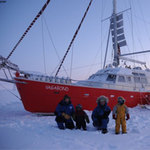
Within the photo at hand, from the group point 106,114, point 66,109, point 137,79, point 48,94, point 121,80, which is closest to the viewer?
point 106,114

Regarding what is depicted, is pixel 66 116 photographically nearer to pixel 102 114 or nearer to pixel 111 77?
pixel 102 114

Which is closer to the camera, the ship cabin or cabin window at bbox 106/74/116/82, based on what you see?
the ship cabin

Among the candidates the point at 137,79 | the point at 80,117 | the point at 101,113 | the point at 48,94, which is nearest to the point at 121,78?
the point at 137,79

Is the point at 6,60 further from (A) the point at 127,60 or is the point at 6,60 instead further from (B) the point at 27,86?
(A) the point at 127,60

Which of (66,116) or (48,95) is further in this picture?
(48,95)

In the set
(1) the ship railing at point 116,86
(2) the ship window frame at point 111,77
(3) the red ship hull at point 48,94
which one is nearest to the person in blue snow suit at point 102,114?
(3) the red ship hull at point 48,94

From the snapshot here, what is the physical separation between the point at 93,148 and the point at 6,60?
8.03 metres

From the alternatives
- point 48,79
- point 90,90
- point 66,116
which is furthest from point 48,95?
point 66,116

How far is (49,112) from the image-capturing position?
33.5 feet

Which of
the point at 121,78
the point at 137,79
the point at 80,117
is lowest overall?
the point at 80,117

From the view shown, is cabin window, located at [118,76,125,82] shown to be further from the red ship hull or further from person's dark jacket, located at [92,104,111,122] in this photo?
person's dark jacket, located at [92,104,111,122]

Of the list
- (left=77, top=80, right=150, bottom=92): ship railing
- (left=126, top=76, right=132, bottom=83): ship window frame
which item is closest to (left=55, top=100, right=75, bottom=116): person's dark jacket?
(left=77, top=80, right=150, bottom=92): ship railing

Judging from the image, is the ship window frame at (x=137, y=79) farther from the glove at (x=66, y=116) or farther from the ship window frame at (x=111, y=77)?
the glove at (x=66, y=116)

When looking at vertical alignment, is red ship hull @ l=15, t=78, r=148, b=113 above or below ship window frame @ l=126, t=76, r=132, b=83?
below
